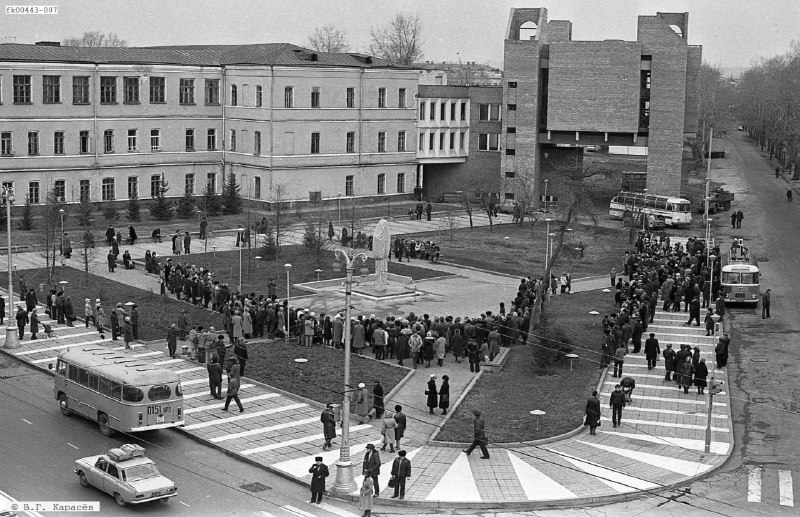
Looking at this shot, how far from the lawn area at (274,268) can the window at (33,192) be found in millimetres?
15973

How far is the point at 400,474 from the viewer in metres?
24.8

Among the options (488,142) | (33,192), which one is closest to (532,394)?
(33,192)

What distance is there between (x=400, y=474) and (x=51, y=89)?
5007cm

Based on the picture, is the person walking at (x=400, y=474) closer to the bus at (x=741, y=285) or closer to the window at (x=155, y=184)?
the bus at (x=741, y=285)

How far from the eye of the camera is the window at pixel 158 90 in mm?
73250

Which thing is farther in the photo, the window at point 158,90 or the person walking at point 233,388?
the window at point 158,90

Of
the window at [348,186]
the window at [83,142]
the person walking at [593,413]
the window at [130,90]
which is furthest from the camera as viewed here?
the window at [348,186]

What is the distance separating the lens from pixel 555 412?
31281 millimetres

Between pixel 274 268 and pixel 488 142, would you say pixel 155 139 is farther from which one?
pixel 488 142

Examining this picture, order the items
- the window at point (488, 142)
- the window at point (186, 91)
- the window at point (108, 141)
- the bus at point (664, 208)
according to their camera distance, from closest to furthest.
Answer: the window at point (108, 141) → the bus at point (664, 208) → the window at point (186, 91) → the window at point (488, 142)

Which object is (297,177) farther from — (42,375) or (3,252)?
Result: (42,375)

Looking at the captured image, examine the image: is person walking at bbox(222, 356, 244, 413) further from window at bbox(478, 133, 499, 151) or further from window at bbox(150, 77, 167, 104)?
window at bbox(478, 133, 499, 151)

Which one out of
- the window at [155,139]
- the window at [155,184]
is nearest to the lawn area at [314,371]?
the window at [155,184]

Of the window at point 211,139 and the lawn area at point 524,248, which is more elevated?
the window at point 211,139
